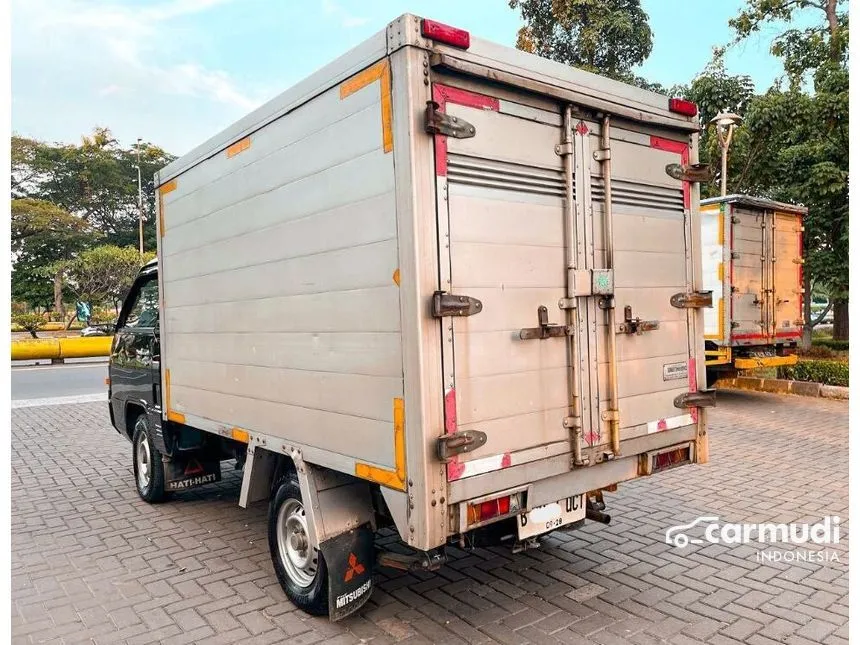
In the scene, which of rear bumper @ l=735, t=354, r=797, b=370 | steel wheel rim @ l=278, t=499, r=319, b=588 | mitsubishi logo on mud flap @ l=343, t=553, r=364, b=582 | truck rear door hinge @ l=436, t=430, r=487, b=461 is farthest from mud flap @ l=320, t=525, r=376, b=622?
rear bumper @ l=735, t=354, r=797, b=370

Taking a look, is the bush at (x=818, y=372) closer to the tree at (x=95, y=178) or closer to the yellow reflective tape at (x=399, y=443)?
the yellow reflective tape at (x=399, y=443)

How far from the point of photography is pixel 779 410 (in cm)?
1045

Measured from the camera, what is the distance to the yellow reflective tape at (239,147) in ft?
13.9

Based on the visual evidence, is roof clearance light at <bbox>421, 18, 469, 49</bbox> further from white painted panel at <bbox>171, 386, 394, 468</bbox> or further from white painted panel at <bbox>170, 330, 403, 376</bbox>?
white painted panel at <bbox>171, 386, 394, 468</bbox>

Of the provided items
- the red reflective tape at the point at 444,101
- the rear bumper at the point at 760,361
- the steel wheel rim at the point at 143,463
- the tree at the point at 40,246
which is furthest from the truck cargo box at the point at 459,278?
the tree at the point at 40,246

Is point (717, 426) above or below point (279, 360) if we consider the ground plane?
below

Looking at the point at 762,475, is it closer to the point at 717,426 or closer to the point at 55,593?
the point at 717,426

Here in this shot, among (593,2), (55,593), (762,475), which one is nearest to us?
(55,593)

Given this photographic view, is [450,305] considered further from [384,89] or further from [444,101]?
[384,89]

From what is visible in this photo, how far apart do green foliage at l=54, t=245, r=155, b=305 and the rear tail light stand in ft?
108

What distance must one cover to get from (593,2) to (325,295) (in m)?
17.0

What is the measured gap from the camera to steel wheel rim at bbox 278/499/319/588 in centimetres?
392

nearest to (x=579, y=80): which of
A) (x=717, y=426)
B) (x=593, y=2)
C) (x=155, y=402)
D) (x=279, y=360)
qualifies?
(x=279, y=360)

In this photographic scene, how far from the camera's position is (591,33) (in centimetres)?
1758
